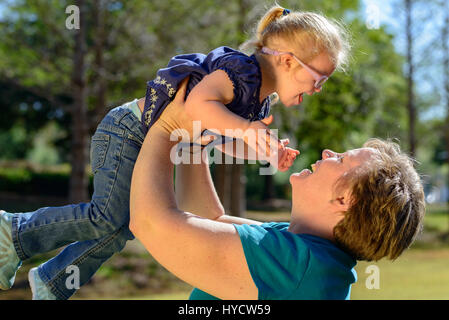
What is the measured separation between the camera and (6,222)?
90.4 inches

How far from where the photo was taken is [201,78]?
223 cm

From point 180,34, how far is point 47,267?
883 cm

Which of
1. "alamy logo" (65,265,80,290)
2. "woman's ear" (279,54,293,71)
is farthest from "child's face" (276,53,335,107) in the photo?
"alamy logo" (65,265,80,290)

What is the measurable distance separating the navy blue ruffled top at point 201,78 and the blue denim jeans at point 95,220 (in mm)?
160

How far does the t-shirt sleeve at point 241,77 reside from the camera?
221cm

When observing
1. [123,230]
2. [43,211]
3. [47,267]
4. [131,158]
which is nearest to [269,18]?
[131,158]

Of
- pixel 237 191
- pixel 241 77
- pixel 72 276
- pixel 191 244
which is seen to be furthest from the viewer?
pixel 237 191

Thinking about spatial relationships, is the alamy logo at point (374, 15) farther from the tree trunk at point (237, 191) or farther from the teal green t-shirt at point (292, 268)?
the tree trunk at point (237, 191)

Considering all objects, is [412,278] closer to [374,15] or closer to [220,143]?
[374,15]

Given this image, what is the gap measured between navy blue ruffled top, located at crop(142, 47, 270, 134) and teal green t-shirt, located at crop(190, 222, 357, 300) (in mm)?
711

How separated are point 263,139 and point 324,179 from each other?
0.30 metres

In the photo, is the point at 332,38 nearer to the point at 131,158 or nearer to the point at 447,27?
the point at 131,158

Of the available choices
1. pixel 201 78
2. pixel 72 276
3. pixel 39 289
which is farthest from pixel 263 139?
pixel 39 289

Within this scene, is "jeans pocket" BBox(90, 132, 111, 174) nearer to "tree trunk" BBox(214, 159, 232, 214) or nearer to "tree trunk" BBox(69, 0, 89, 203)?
"tree trunk" BBox(69, 0, 89, 203)
